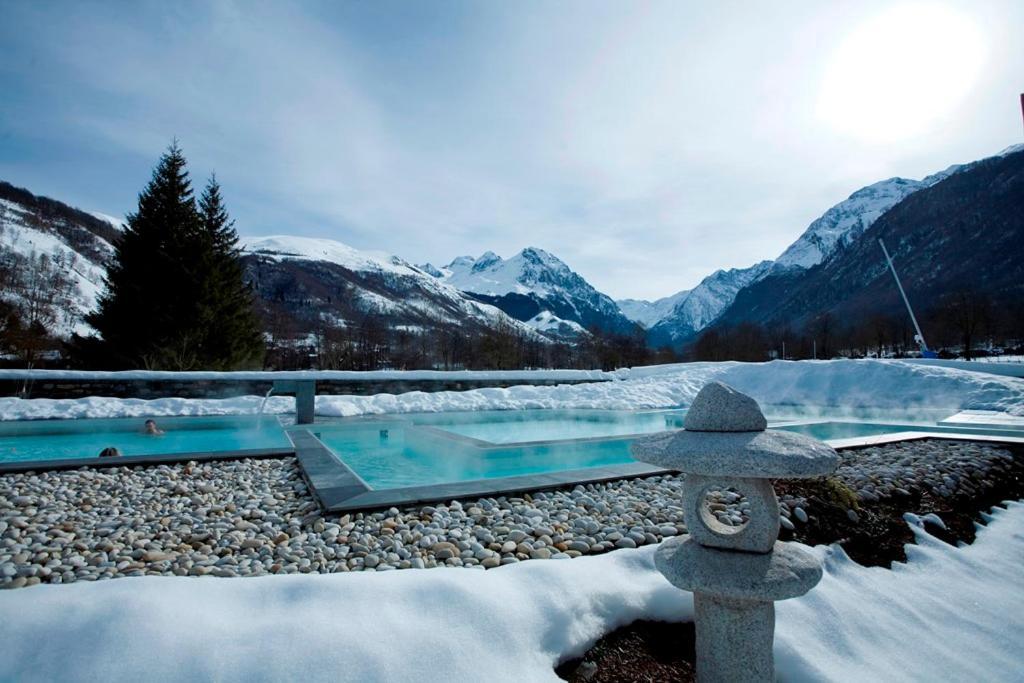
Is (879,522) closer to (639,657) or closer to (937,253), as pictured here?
(639,657)

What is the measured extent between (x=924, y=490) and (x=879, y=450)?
86.0 inches

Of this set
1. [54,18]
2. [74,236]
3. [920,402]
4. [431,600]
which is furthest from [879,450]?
[74,236]

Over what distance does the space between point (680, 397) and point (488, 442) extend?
9.93m

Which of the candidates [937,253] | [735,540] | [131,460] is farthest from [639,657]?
[937,253]

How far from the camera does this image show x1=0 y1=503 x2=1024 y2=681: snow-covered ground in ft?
5.55

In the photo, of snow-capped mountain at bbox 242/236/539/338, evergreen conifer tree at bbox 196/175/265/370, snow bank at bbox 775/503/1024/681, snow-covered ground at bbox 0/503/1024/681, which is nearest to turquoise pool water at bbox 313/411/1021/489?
snow bank at bbox 775/503/1024/681

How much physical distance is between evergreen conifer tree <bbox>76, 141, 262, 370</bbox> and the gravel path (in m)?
12.4

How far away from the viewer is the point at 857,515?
12.3 ft

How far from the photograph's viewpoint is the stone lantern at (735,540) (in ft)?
5.57

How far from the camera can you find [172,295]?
16.1 m

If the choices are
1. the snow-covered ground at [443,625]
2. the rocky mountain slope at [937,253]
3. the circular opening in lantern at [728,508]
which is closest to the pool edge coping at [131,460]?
the snow-covered ground at [443,625]

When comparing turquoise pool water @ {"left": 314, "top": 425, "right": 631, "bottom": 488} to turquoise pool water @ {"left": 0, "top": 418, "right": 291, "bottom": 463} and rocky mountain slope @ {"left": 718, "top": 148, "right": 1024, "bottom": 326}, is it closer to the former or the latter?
turquoise pool water @ {"left": 0, "top": 418, "right": 291, "bottom": 463}

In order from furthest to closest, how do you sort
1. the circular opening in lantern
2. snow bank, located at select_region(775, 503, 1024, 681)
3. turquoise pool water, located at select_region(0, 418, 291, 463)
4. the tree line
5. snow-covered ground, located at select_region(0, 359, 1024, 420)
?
the tree line, snow-covered ground, located at select_region(0, 359, 1024, 420), turquoise pool water, located at select_region(0, 418, 291, 463), the circular opening in lantern, snow bank, located at select_region(775, 503, 1024, 681)

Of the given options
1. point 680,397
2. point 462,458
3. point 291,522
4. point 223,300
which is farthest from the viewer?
point 223,300
